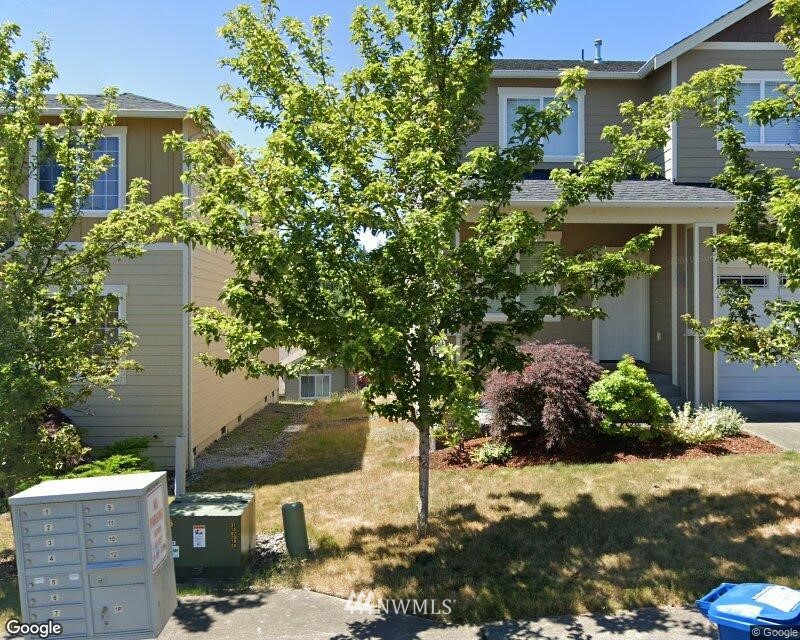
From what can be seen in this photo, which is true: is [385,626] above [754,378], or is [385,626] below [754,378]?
below

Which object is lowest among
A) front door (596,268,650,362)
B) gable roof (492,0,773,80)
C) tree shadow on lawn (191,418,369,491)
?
tree shadow on lawn (191,418,369,491)

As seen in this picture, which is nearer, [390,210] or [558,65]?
[390,210]

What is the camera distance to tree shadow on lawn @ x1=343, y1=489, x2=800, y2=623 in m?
6.16

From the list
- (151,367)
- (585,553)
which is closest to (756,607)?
(585,553)

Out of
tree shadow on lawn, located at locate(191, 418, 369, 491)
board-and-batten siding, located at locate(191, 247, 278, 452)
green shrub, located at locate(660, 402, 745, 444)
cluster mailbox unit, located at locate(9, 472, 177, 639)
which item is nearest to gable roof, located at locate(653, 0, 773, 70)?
green shrub, located at locate(660, 402, 745, 444)

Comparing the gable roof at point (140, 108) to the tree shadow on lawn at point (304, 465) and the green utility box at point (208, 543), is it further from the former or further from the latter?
the green utility box at point (208, 543)

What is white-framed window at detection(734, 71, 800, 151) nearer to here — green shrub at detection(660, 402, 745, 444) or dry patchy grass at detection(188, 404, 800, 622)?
green shrub at detection(660, 402, 745, 444)

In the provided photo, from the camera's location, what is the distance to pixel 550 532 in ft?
24.8

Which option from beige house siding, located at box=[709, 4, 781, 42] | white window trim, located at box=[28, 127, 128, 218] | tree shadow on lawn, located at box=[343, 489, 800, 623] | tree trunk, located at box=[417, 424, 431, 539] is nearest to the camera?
tree shadow on lawn, located at box=[343, 489, 800, 623]

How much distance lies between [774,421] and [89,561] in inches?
434

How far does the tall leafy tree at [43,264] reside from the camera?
702 centimetres

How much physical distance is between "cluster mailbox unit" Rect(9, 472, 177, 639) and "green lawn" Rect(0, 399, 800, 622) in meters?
2.03

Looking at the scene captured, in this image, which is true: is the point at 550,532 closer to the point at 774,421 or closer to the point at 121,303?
the point at 774,421

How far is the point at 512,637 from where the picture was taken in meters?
5.51
